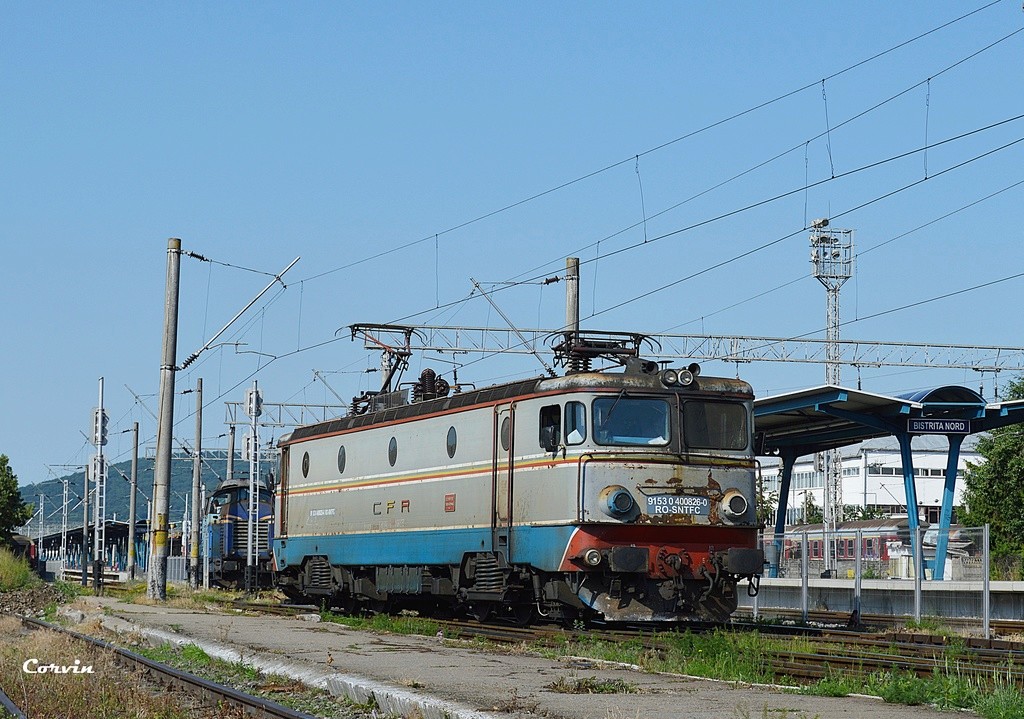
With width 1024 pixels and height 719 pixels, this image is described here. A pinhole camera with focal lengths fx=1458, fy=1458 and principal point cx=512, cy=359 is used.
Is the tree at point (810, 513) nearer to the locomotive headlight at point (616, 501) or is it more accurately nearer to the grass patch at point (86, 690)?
the locomotive headlight at point (616, 501)

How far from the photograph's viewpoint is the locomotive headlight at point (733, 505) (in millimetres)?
20391

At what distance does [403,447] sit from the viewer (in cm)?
2438

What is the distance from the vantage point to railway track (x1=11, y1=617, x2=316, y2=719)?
41.1ft

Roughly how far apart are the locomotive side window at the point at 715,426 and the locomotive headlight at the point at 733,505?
0.70 meters

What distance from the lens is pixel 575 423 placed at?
2009cm

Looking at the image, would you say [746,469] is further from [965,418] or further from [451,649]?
[965,418]

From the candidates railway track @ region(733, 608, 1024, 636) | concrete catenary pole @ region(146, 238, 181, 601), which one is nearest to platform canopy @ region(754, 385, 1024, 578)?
railway track @ region(733, 608, 1024, 636)

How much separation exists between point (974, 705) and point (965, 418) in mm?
18872

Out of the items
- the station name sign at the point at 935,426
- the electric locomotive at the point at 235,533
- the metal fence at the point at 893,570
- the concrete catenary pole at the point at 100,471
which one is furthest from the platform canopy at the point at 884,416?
the concrete catenary pole at the point at 100,471

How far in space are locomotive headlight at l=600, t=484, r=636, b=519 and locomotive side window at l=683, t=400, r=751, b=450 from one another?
50.2 inches

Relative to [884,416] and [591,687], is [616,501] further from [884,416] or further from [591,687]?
[884,416]

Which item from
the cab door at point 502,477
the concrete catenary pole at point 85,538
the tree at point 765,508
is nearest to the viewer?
the cab door at point 502,477

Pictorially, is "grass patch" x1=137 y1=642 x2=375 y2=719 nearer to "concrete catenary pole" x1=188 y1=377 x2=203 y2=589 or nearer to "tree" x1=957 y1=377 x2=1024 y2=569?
"concrete catenary pole" x1=188 y1=377 x2=203 y2=589

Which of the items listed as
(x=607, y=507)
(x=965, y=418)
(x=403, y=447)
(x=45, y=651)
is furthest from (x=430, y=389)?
(x=965, y=418)
